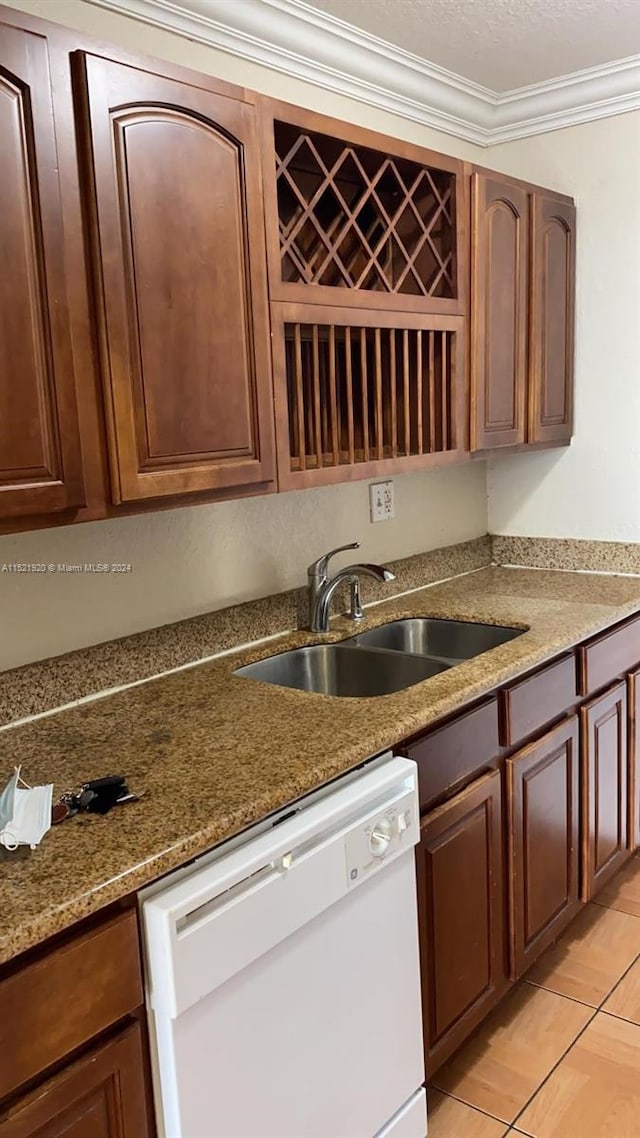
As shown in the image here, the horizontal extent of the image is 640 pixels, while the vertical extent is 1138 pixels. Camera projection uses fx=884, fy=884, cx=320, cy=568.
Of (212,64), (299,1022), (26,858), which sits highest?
(212,64)

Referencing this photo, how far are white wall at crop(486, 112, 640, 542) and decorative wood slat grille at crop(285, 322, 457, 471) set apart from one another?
0.72m

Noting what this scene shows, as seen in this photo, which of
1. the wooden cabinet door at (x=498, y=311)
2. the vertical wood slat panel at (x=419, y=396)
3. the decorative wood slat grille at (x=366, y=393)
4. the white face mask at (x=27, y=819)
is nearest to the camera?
the white face mask at (x=27, y=819)

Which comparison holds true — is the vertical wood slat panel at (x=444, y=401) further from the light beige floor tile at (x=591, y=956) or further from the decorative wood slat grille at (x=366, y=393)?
the light beige floor tile at (x=591, y=956)

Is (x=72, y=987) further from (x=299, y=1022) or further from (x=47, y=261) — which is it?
(x=47, y=261)

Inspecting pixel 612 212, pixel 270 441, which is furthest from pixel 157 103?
pixel 612 212

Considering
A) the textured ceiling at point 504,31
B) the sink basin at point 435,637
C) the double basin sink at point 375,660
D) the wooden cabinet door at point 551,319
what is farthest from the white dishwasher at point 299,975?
the textured ceiling at point 504,31

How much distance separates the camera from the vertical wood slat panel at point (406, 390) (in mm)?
2119

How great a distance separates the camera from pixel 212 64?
1984mm

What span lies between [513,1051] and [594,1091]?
0.64ft

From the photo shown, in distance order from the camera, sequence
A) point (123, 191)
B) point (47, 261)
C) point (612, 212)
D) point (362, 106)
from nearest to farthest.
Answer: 1. point (47, 261)
2. point (123, 191)
3. point (362, 106)
4. point (612, 212)

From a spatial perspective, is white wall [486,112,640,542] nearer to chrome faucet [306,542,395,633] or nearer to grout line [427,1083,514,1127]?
chrome faucet [306,542,395,633]

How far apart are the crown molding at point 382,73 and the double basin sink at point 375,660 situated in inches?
55.3

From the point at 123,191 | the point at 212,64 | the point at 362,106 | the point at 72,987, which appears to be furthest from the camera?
the point at 362,106

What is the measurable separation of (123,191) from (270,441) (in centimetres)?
53
